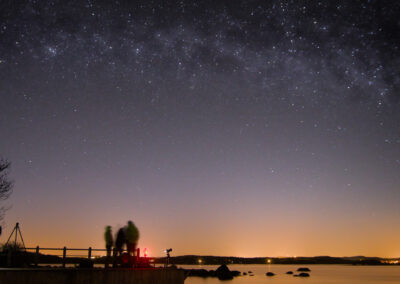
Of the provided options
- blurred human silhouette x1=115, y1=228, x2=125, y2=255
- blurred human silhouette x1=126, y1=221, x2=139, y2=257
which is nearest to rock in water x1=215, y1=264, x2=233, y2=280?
blurred human silhouette x1=115, y1=228, x2=125, y2=255

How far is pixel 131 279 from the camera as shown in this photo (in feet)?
63.6

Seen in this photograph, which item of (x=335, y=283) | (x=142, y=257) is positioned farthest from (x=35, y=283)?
(x=335, y=283)

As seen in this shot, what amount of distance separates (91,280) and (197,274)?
3410 inches

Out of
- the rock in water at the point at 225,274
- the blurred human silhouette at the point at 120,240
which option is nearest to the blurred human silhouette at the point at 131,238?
the blurred human silhouette at the point at 120,240

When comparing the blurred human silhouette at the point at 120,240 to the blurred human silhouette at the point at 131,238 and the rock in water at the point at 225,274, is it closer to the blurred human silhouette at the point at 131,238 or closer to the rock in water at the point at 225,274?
the blurred human silhouette at the point at 131,238

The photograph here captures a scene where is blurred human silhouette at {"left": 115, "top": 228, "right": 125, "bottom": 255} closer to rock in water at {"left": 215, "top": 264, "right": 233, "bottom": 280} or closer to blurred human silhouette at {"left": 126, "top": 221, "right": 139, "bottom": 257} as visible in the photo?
blurred human silhouette at {"left": 126, "top": 221, "right": 139, "bottom": 257}

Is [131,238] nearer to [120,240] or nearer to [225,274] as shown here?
[120,240]

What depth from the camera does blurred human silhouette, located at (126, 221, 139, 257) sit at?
2341 centimetres

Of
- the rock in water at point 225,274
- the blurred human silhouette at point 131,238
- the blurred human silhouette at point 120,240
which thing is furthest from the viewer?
the rock in water at point 225,274

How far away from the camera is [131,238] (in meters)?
23.6

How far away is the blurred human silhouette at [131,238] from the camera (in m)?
23.4

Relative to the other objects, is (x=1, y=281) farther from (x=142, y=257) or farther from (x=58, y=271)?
(x=142, y=257)

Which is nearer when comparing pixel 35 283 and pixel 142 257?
pixel 35 283

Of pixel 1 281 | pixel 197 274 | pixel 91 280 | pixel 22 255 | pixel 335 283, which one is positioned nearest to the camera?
pixel 1 281
